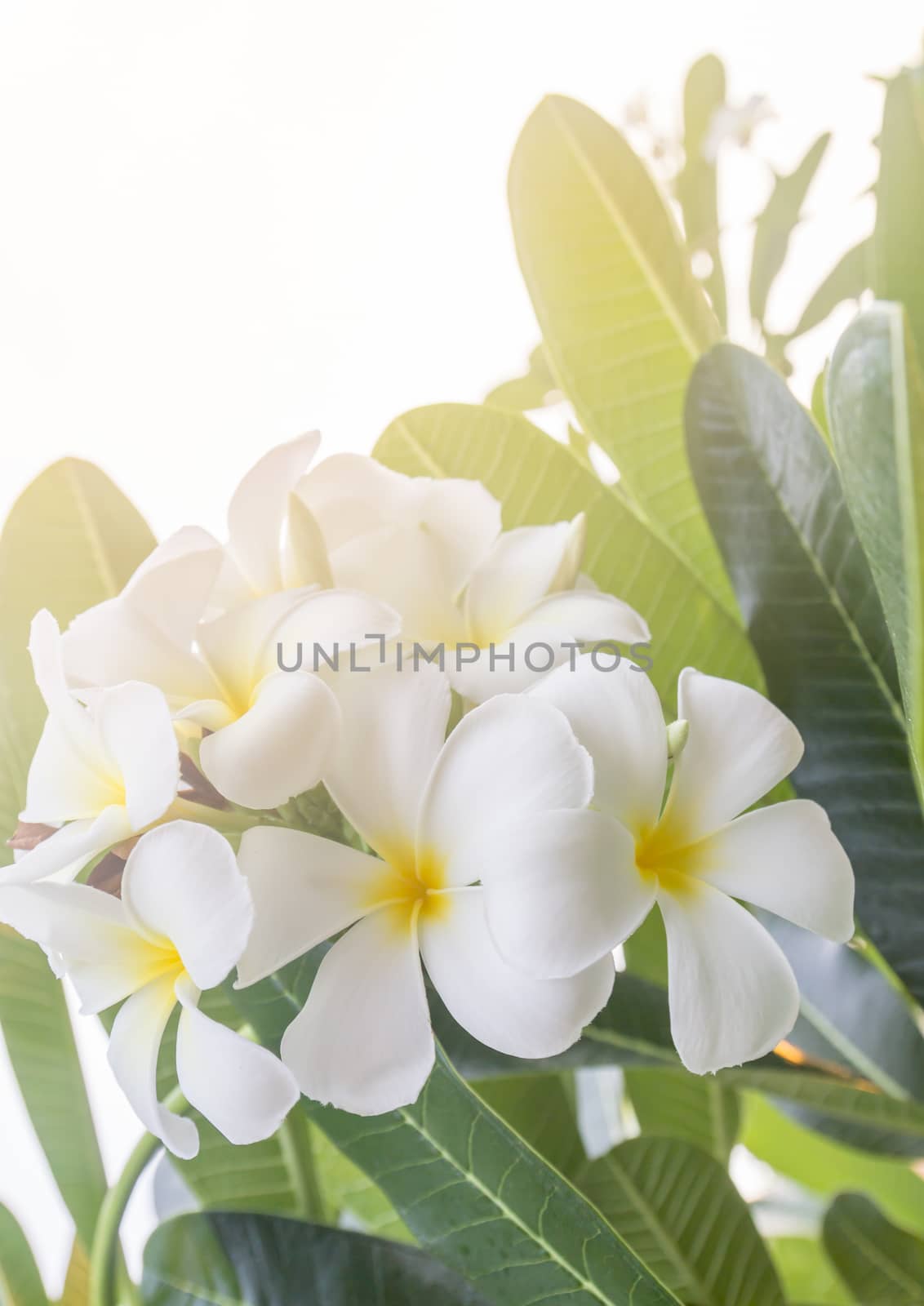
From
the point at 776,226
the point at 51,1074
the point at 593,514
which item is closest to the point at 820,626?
the point at 593,514

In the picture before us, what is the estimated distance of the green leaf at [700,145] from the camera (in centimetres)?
79

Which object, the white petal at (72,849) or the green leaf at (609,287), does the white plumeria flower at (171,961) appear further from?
the green leaf at (609,287)

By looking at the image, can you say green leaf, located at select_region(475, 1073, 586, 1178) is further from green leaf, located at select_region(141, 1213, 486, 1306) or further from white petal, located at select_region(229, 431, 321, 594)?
white petal, located at select_region(229, 431, 321, 594)

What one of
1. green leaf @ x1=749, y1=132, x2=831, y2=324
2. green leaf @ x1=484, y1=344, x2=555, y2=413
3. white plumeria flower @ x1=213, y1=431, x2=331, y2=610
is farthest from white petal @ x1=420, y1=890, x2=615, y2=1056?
green leaf @ x1=749, y1=132, x2=831, y2=324

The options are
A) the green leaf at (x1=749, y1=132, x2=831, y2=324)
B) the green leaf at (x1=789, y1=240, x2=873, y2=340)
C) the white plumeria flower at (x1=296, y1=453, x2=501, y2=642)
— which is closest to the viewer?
the white plumeria flower at (x1=296, y1=453, x2=501, y2=642)

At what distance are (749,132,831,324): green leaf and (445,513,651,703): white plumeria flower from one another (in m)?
0.54

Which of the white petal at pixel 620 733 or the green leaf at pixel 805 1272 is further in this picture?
the green leaf at pixel 805 1272

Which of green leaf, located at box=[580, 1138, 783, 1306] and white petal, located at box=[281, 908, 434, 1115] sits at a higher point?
white petal, located at box=[281, 908, 434, 1115]

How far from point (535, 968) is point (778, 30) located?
6.99ft

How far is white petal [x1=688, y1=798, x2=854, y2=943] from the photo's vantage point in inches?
8.4

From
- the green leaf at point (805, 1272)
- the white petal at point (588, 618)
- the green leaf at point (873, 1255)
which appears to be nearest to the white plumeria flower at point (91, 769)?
the white petal at point (588, 618)

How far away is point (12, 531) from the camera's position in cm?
35

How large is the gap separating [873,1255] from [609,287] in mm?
368

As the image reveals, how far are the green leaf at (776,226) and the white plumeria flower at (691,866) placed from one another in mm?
611
